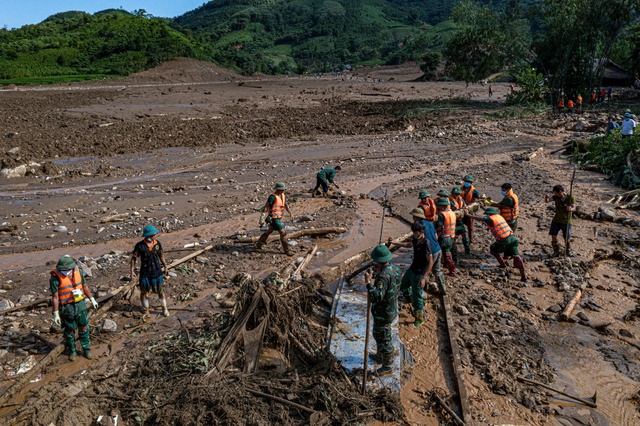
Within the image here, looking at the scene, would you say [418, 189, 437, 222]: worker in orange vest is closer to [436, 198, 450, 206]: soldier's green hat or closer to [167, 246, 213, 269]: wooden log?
[436, 198, 450, 206]: soldier's green hat

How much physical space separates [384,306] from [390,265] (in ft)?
1.79

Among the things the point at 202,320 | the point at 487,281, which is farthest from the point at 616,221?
the point at 202,320

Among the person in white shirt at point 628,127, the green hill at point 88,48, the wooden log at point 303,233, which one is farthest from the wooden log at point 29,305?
the green hill at point 88,48

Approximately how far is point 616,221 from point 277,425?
35.7ft

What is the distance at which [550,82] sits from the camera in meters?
32.5

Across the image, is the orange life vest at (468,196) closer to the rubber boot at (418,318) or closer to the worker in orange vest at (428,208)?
the worker in orange vest at (428,208)

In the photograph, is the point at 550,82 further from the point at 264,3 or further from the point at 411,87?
the point at 264,3

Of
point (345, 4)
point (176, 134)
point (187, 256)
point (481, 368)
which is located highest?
point (345, 4)

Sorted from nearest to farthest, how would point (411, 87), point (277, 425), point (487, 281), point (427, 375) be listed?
point (277, 425) → point (427, 375) → point (487, 281) → point (411, 87)

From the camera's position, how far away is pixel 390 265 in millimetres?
6027

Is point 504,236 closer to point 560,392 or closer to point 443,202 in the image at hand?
point 443,202

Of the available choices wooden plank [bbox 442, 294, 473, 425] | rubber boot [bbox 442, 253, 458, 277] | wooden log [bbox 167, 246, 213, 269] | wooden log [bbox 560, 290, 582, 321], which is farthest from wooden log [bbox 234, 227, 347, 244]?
wooden log [bbox 560, 290, 582, 321]

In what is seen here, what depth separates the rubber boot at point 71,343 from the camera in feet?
21.1

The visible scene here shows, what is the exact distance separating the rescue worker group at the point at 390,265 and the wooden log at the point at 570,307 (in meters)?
0.95
